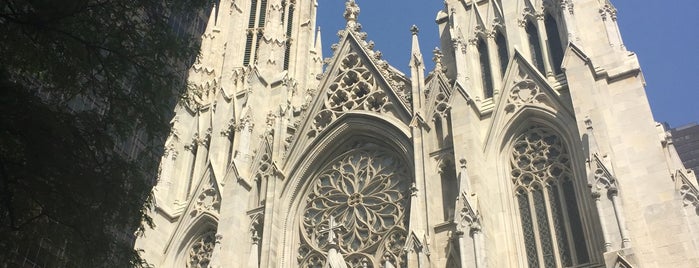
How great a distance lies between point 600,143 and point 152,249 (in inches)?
607

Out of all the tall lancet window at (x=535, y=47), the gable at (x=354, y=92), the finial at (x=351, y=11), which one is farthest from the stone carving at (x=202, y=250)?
the tall lancet window at (x=535, y=47)

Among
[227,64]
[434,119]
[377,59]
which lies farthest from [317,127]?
[227,64]

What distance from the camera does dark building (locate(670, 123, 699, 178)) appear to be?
66.4 meters

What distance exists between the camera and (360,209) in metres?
23.1

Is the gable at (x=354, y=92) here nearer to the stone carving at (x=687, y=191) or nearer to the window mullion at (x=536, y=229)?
the window mullion at (x=536, y=229)

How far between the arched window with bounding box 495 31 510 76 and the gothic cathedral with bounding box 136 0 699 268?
0.06 metres

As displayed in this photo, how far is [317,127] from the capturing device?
25.9 metres

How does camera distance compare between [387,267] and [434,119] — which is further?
[434,119]

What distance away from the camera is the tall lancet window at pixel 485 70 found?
23.1 meters

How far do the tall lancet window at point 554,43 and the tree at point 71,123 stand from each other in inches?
538

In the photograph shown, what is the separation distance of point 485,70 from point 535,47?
5.75ft

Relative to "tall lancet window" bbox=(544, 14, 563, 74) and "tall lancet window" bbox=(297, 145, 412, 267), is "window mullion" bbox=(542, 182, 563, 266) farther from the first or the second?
"tall lancet window" bbox=(297, 145, 412, 267)

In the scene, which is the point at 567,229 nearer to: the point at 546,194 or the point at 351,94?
the point at 546,194

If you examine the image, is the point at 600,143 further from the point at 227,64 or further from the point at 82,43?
the point at 227,64
